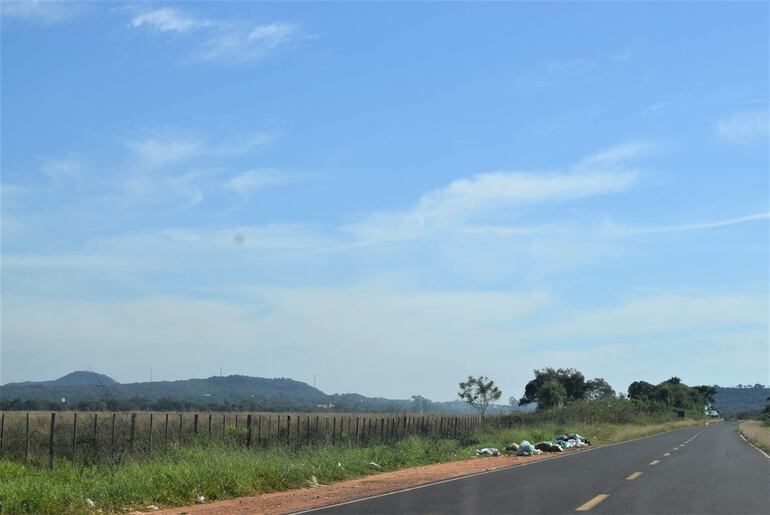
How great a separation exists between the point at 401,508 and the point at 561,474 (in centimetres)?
837

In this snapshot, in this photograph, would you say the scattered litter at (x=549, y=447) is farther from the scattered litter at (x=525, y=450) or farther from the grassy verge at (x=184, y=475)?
the grassy verge at (x=184, y=475)

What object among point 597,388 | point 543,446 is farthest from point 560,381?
point 543,446

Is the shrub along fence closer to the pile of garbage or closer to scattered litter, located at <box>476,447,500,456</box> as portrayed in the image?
scattered litter, located at <box>476,447,500,456</box>

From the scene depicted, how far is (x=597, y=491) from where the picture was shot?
17391 mm

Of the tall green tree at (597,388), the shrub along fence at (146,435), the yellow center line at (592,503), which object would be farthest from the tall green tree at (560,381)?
the yellow center line at (592,503)

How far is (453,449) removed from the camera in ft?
119

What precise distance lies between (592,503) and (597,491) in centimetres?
230

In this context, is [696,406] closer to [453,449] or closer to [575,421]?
[575,421]

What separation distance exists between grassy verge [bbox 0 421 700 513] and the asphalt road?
3875mm

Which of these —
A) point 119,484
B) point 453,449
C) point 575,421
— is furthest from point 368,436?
point 575,421

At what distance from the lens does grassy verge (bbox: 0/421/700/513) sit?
15914mm

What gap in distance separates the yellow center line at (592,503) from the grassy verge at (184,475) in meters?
8.06

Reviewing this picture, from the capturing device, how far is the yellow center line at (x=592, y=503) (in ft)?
47.6

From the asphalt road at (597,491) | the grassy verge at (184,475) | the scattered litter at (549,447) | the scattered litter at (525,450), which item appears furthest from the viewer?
the scattered litter at (549,447)
